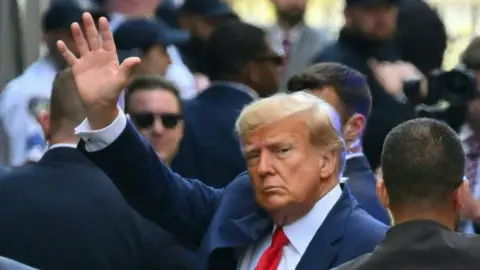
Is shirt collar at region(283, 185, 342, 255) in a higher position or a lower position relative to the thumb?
lower

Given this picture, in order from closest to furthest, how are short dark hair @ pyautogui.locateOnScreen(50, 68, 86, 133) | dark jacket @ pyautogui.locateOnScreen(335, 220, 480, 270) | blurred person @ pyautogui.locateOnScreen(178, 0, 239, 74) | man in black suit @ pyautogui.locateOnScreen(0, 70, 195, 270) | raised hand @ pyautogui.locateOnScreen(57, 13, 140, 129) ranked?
dark jacket @ pyautogui.locateOnScreen(335, 220, 480, 270), raised hand @ pyautogui.locateOnScreen(57, 13, 140, 129), man in black suit @ pyautogui.locateOnScreen(0, 70, 195, 270), short dark hair @ pyautogui.locateOnScreen(50, 68, 86, 133), blurred person @ pyautogui.locateOnScreen(178, 0, 239, 74)

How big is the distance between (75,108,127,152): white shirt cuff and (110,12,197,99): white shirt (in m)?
2.96

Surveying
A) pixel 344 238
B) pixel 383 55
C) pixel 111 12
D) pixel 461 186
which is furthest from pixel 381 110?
pixel 461 186

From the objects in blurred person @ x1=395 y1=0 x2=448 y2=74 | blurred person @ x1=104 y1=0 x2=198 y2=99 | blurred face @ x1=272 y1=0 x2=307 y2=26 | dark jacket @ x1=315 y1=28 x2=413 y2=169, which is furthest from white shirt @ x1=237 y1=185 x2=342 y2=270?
blurred face @ x1=272 y1=0 x2=307 y2=26

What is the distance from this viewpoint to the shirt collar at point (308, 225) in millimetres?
4230

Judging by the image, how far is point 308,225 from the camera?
4250 millimetres

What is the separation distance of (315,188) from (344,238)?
0.18m

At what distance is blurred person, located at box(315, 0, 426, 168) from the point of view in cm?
674

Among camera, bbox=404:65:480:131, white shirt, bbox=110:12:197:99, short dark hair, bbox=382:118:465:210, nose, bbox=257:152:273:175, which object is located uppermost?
short dark hair, bbox=382:118:465:210

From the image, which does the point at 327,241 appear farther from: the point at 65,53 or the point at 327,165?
the point at 65,53

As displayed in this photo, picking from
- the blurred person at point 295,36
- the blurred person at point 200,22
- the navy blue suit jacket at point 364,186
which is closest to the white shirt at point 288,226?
the navy blue suit jacket at point 364,186

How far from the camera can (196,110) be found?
621cm

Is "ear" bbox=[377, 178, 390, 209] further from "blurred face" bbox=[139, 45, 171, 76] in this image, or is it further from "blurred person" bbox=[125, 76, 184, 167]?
"blurred face" bbox=[139, 45, 171, 76]

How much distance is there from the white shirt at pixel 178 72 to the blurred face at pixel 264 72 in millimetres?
1095
